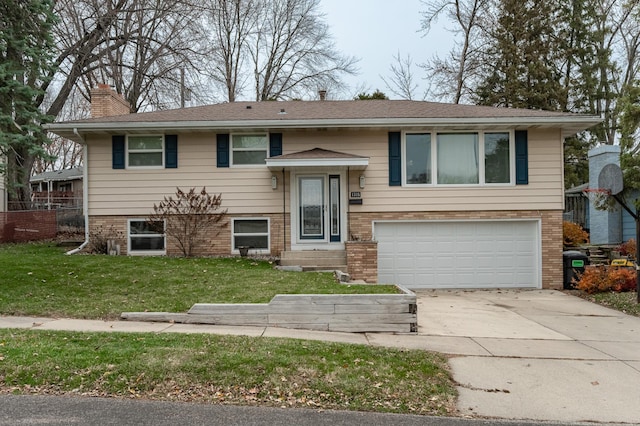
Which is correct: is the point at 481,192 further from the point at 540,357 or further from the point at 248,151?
the point at 540,357

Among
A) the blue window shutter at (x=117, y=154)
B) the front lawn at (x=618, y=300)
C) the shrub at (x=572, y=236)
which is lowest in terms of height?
the front lawn at (x=618, y=300)

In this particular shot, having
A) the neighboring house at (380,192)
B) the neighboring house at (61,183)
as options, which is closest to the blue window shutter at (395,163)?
the neighboring house at (380,192)

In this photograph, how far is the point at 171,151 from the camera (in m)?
13.3

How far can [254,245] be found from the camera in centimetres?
1339

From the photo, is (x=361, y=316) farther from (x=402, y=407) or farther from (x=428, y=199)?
(x=428, y=199)

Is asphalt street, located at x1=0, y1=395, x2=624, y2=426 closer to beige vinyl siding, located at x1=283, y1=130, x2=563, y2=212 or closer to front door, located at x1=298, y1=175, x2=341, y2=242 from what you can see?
front door, located at x1=298, y1=175, x2=341, y2=242

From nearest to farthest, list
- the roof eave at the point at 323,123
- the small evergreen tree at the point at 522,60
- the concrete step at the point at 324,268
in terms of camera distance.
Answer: the concrete step at the point at 324,268
the roof eave at the point at 323,123
the small evergreen tree at the point at 522,60

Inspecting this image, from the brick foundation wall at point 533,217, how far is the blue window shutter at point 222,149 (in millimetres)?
3821

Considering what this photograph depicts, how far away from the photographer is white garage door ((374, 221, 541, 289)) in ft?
43.6

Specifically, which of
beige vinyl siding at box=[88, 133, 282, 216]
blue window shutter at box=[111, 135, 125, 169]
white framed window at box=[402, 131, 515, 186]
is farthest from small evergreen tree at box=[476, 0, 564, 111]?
blue window shutter at box=[111, 135, 125, 169]

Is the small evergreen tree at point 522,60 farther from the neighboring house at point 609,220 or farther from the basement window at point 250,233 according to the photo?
the basement window at point 250,233

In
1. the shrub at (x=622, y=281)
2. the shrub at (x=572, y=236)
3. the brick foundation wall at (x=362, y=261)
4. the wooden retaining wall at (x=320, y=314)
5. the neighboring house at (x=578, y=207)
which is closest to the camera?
the wooden retaining wall at (x=320, y=314)

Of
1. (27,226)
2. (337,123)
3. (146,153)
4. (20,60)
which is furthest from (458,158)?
(27,226)

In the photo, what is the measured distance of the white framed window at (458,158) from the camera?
43.6 ft
